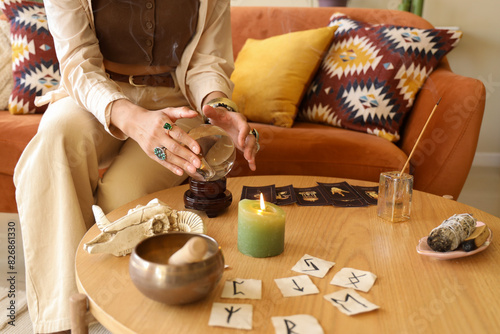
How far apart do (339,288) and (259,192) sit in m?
Result: 0.44

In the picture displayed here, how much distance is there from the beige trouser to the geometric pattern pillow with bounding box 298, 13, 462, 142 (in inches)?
28.0

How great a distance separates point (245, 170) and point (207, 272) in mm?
1004

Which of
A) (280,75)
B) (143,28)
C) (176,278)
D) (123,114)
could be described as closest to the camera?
(176,278)

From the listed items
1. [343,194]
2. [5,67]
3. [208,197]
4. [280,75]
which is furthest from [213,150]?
[5,67]

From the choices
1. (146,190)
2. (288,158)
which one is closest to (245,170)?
(288,158)

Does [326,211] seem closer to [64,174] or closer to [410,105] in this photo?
[64,174]

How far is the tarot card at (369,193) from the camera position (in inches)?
39.7

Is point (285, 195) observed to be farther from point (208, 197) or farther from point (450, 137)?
point (450, 137)

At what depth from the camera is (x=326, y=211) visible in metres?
0.95

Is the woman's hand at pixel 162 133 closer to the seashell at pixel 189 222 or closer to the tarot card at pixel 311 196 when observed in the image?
the seashell at pixel 189 222

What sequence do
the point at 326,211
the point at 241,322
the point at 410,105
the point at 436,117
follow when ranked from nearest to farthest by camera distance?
the point at 241,322 → the point at 326,211 → the point at 436,117 → the point at 410,105

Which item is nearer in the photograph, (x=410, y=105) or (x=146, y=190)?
(x=146, y=190)

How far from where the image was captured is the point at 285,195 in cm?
103

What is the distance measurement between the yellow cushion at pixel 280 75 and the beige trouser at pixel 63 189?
1.83 ft
